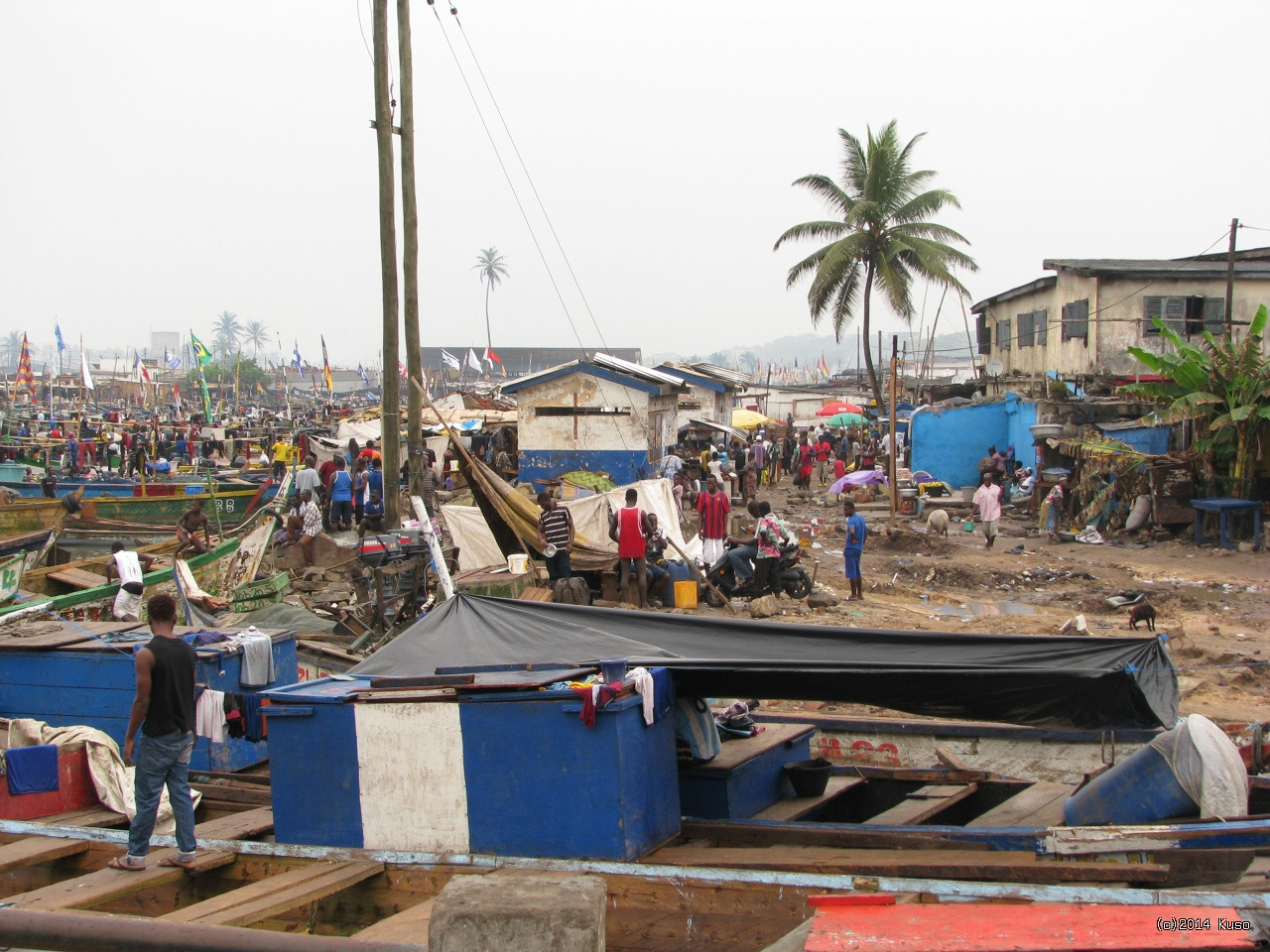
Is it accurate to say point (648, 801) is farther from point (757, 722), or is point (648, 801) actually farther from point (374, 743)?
point (757, 722)

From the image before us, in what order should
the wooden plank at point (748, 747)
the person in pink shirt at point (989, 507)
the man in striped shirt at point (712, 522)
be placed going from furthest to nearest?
the person in pink shirt at point (989, 507) < the man in striped shirt at point (712, 522) < the wooden plank at point (748, 747)

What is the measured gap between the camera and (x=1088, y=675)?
5.81 metres

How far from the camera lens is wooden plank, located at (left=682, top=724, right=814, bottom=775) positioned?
6.57m

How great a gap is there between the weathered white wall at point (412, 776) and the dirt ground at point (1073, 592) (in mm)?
5262

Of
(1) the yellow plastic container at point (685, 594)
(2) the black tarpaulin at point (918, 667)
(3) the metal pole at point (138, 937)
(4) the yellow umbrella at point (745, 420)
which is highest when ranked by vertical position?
(4) the yellow umbrella at point (745, 420)

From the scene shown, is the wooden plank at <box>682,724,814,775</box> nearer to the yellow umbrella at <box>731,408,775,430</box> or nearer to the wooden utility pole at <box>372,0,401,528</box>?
the wooden utility pole at <box>372,0,401,528</box>

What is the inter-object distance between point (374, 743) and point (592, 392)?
1717 centimetres

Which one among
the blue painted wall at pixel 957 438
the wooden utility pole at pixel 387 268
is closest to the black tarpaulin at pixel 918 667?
the wooden utility pole at pixel 387 268

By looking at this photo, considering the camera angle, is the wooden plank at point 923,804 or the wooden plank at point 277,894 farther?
the wooden plank at point 923,804

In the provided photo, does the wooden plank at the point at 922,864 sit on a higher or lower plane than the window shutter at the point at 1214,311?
lower

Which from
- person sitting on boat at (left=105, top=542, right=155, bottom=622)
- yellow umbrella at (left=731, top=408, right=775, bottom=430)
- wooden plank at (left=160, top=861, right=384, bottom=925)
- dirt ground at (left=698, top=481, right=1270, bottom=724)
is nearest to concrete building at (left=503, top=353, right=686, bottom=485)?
dirt ground at (left=698, top=481, right=1270, bottom=724)

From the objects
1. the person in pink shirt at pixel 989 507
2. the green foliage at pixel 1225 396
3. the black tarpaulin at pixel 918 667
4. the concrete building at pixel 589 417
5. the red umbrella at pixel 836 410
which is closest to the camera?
the black tarpaulin at pixel 918 667

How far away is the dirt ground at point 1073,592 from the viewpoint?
11.3 metres

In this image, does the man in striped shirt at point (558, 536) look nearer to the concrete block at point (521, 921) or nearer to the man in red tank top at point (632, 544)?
the man in red tank top at point (632, 544)
